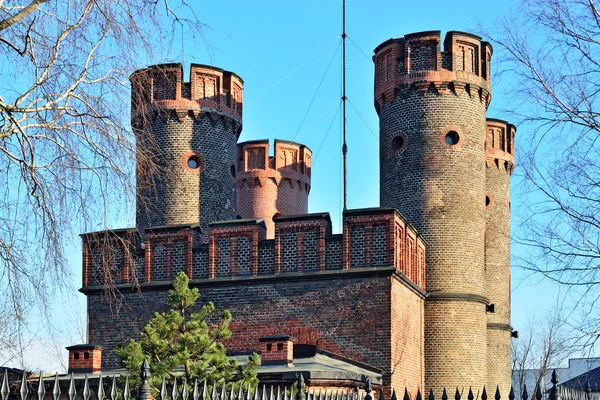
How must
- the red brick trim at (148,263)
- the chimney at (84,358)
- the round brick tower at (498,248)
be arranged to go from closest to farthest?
the chimney at (84,358) < the red brick trim at (148,263) < the round brick tower at (498,248)

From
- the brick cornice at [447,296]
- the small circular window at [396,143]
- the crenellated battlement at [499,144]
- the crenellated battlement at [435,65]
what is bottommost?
the brick cornice at [447,296]

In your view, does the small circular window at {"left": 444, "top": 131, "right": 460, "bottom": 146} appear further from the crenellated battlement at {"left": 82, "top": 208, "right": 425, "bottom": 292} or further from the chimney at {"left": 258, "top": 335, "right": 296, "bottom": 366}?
the chimney at {"left": 258, "top": 335, "right": 296, "bottom": 366}

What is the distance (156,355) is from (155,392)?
1.91 metres

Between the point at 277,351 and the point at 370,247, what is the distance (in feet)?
11.8

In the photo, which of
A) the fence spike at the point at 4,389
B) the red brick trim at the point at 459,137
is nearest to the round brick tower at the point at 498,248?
the red brick trim at the point at 459,137

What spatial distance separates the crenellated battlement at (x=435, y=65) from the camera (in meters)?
24.7

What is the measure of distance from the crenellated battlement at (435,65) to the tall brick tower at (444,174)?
27mm

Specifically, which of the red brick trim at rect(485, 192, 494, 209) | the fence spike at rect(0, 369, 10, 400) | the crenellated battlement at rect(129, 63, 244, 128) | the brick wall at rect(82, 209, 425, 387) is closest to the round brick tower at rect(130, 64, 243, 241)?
the crenellated battlement at rect(129, 63, 244, 128)

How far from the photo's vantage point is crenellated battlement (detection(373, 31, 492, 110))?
24.7 metres

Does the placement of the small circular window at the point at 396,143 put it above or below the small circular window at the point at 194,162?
above

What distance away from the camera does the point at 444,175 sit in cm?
2427

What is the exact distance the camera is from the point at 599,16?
10.7m

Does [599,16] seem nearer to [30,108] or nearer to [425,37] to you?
[30,108]

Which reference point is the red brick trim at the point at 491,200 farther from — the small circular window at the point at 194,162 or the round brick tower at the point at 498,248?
the small circular window at the point at 194,162
